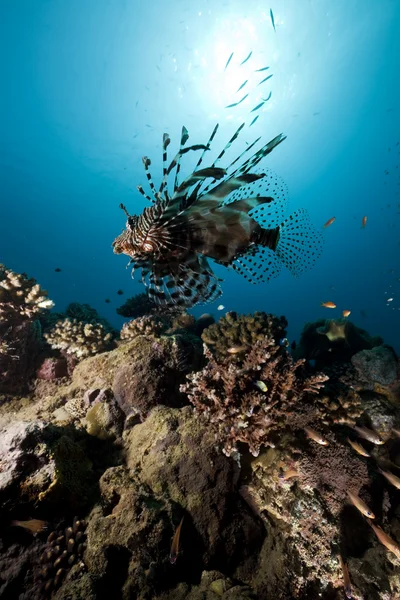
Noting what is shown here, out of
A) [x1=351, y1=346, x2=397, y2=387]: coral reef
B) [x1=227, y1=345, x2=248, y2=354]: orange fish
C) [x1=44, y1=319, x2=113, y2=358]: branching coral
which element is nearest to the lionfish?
[x1=227, y1=345, x2=248, y2=354]: orange fish

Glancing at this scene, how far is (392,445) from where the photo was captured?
393 cm

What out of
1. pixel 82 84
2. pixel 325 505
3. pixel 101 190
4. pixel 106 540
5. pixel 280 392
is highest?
pixel 101 190

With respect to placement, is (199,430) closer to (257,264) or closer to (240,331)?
(240,331)

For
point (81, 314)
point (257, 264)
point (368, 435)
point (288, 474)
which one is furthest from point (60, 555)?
point (81, 314)

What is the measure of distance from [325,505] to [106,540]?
2.20 m

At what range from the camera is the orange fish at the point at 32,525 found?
2537 mm

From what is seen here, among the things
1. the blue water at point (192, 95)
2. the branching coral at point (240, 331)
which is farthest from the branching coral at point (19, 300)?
the blue water at point (192, 95)

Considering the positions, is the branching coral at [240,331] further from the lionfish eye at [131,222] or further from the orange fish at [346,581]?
the orange fish at [346,581]

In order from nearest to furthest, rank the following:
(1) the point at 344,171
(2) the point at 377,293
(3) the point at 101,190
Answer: (1) the point at 344,171, (3) the point at 101,190, (2) the point at 377,293

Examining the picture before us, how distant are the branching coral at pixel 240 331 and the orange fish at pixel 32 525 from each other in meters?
2.64

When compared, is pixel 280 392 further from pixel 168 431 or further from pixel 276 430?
pixel 168 431

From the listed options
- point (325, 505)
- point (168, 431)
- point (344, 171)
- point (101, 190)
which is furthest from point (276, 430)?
point (101, 190)

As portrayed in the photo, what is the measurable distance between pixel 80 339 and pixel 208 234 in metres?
3.92

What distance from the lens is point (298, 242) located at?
175 inches
